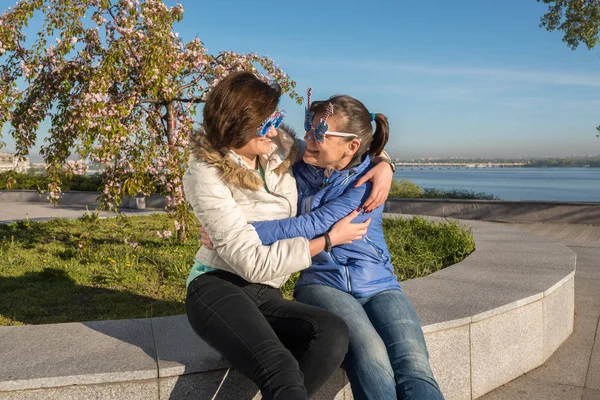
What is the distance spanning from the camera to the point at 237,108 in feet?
9.12

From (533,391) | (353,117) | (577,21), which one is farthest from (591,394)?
(577,21)

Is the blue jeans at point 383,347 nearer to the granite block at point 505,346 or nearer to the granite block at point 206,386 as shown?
the granite block at point 206,386

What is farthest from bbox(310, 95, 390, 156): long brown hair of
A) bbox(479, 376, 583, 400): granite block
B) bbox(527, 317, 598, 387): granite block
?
bbox(527, 317, 598, 387): granite block

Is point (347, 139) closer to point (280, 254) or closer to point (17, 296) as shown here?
point (280, 254)

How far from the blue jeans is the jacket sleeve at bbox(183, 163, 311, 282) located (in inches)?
13.1

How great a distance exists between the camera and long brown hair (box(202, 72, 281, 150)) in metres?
2.78

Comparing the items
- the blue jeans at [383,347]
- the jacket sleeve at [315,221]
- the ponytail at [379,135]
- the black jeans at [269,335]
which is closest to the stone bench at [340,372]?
the black jeans at [269,335]

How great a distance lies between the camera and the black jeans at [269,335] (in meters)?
2.31

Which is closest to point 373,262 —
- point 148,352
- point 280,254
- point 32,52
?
point 280,254

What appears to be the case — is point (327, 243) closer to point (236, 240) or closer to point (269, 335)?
point (236, 240)

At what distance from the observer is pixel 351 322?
270cm

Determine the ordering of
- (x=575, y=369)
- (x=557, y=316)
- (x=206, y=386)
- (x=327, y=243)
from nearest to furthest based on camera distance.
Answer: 1. (x=206, y=386)
2. (x=327, y=243)
3. (x=575, y=369)
4. (x=557, y=316)

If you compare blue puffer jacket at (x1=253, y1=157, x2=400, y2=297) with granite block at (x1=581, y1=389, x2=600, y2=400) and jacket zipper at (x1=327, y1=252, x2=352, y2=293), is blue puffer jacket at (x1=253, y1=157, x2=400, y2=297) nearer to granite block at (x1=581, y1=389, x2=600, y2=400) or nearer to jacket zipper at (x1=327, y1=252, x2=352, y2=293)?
jacket zipper at (x1=327, y1=252, x2=352, y2=293)

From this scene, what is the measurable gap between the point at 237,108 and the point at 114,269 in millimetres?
3686
